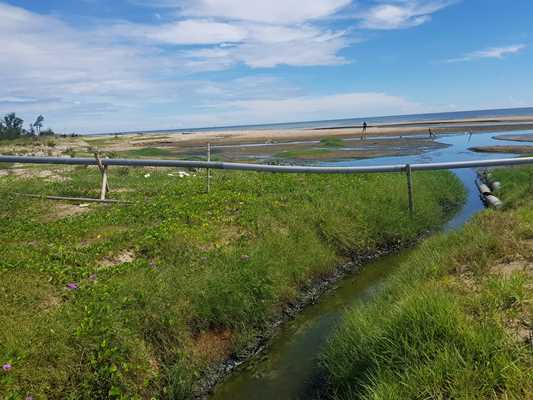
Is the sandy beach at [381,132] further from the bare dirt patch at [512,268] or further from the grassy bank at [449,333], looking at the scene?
the bare dirt patch at [512,268]

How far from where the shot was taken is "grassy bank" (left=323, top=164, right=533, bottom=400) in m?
3.89

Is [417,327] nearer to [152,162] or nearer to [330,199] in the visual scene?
[330,199]

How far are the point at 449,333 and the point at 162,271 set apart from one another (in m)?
4.47

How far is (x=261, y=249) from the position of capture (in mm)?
8531

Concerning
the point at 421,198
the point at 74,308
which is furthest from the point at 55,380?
the point at 421,198

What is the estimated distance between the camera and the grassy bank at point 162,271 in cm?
512

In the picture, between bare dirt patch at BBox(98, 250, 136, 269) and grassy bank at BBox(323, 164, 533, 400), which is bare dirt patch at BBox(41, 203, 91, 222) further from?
grassy bank at BBox(323, 164, 533, 400)

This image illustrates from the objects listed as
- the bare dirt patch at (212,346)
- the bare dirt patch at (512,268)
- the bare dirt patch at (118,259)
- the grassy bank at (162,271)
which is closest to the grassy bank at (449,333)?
the bare dirt patch at (512,268)

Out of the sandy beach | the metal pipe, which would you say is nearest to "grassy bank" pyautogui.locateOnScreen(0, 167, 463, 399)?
the metal pipe

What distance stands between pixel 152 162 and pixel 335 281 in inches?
238

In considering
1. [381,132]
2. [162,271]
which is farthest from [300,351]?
[381,132]

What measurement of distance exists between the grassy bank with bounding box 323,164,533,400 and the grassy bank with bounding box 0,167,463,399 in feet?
6.58

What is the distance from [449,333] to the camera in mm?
4438

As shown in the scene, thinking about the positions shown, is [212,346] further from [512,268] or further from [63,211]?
[63,211]
